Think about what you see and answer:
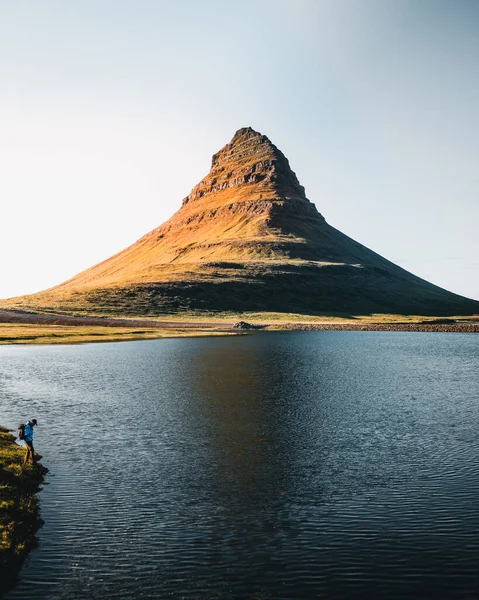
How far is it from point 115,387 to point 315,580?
51339 mm

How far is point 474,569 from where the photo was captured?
21.4m

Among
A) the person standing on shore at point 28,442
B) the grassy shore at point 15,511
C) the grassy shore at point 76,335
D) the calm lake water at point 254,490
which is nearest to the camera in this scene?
the calm lake water at point 254,490

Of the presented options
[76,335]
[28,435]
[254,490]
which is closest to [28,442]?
[28,435]

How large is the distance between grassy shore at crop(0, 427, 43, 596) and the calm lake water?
0.66 metres

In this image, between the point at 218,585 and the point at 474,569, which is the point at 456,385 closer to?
the point at 474,569

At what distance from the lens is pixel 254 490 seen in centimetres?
3075

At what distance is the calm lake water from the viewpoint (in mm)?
20886

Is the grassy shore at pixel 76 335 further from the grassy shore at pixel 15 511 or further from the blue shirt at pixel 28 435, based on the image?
the grassy shore at pixel 15 511

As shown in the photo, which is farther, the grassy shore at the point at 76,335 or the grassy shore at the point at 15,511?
the grassy shore at the point at 76,335

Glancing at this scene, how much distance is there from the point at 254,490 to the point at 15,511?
43.4ft

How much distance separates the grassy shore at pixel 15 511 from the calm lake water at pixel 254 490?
665mm

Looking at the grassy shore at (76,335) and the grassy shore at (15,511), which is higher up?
the grassy shore at (76,335)

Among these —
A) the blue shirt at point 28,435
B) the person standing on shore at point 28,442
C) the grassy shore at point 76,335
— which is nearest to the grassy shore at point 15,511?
the person standing on shore at point 28,442

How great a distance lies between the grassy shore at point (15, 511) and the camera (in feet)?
71.1
